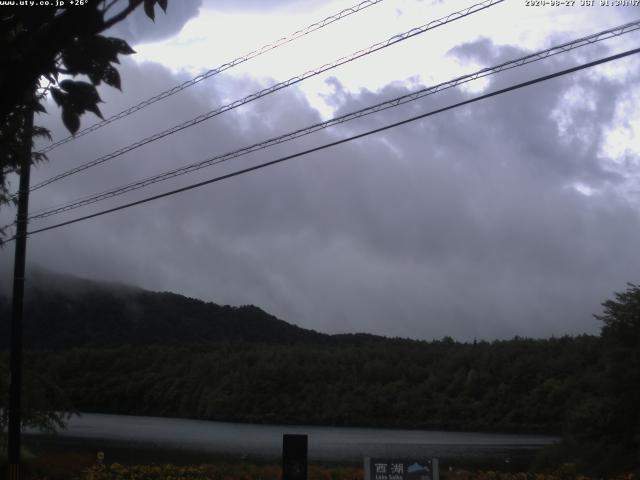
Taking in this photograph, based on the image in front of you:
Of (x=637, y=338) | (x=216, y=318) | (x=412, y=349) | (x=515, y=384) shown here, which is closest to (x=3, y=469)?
(x=637, y=338)

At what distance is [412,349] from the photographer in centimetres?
8738

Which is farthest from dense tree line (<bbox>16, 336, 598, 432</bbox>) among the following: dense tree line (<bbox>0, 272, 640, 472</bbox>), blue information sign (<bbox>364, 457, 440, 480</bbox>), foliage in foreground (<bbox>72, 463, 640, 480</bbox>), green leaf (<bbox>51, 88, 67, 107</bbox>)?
green leaf (<bbox>51, 88, 67, 107</bbox>)

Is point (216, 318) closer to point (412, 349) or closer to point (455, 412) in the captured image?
point (412, 349)

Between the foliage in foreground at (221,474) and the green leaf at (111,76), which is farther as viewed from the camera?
the foliage in foreground at (221,474)

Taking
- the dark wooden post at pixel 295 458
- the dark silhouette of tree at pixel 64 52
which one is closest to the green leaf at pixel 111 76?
the dark silhouette of tree at pixel 64 52

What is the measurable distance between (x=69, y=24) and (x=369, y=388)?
Result: 75.9 meters

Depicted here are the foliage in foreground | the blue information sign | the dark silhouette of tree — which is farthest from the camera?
the foliage in foreground

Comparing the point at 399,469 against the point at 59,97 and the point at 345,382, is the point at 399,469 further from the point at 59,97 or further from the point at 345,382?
the point at 345,382

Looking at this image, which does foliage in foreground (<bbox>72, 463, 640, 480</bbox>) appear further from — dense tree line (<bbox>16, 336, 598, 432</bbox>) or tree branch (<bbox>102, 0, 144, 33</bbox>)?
dense tree line (<bbox>16, 336, 598, 432</bbox>)

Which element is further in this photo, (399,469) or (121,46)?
(399,469)

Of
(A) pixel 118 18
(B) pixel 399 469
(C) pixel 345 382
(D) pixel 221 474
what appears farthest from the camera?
(C) pixel 345 382

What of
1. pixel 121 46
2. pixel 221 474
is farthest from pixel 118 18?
pixel 221 474

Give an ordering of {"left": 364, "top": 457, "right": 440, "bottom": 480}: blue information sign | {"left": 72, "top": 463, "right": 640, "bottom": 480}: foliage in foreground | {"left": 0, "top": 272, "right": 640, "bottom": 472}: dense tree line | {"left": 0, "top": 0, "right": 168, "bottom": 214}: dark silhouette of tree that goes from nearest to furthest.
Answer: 1. {"left": 0, "top": 0, "right": 168, "bottom": 214}: dark silhouette of tree
2. {"left": 364, "top": 457, "right": 440, "bottom": 480}: blue information sign
3. {"left": 72, "top": 463, "right": 640, "bottom": 480}: foliage in foreground
4. {"left": 0, "top": 272, "right": 640, "bottom": 472}: dense tree line

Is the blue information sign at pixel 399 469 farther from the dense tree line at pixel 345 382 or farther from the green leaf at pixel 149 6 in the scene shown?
the dense tree line at pixel 345 382
